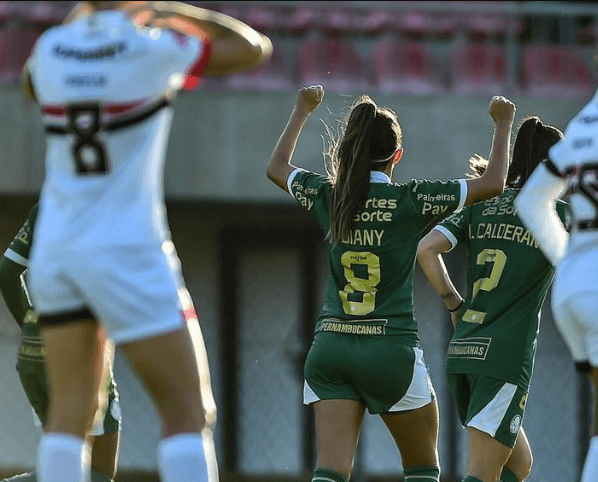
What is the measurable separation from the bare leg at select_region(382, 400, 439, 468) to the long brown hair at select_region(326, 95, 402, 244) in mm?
709

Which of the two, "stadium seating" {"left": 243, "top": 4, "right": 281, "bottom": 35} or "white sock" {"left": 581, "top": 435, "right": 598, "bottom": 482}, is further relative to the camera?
"stadium seating" {"left": 243, "top": 4, "right": 281, "bottom": 35}

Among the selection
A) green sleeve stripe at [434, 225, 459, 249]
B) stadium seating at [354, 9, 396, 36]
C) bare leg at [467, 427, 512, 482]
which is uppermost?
green sleeve stripe at [434, 225, 459, 249]

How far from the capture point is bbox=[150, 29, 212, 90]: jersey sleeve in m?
4.11

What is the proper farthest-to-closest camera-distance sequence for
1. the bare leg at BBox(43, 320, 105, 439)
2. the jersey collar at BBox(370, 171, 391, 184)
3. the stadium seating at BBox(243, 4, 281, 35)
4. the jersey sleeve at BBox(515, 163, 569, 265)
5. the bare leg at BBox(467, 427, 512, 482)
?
1. the stadium seating at BBox(243, 4, 281, 35)
2. the bare leg at BBox(467, 427, 512, 482)
3. the jersey collar at BBox(370, 171, 391, 184)
4. the jersey sleeve at BBox(515, 163, 569, 265)
5. the bare leg at BBox(43, 320, 105, 439)

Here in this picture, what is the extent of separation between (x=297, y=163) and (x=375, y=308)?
6.77 m

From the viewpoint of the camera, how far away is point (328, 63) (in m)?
13.4

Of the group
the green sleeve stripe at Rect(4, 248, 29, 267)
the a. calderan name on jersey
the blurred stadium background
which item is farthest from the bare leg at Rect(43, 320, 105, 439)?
the blurred stadium background

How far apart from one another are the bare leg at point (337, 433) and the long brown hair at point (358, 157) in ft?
2.05

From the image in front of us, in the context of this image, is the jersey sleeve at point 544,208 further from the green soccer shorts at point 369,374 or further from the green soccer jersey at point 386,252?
the green soccer shorts at point 369,374

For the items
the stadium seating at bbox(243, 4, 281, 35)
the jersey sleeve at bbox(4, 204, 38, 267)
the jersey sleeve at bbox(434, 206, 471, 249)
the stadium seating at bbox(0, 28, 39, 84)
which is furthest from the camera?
the stadium seating at bbox(243, 4, 281, 35)

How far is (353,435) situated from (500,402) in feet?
2.63

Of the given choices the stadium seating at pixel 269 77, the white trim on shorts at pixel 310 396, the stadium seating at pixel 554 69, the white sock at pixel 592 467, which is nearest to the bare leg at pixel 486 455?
the white trim on shorts at pixel 310 396

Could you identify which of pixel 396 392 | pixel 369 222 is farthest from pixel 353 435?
pixel 369 222

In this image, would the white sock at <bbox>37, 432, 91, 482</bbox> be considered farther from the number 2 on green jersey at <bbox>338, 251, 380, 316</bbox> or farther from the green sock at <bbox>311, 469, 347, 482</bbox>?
the number 2 on green jersey at <bbox>338, 251, 380, 316</bbox>
